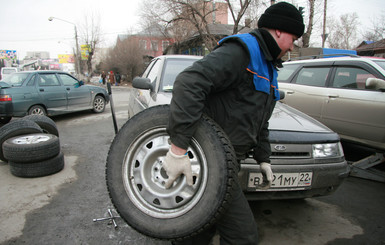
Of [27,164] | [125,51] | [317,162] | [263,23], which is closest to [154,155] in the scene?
[263,23]

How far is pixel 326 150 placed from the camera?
2643mm

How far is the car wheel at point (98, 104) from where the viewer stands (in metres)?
9.85

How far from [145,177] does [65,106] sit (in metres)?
7.97

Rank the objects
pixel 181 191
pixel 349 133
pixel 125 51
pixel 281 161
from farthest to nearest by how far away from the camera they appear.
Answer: pixel 125 51 < pixel 349 133 < pixel 281 161 < pixel 181 191

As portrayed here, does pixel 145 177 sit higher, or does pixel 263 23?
pixel 263 23

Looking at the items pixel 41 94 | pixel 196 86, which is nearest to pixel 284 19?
pixel 196 86

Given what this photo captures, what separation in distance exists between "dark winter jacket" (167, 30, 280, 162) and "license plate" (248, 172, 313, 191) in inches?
33.8

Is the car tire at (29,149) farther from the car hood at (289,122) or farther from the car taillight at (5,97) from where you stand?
the car taillight at (5,97)

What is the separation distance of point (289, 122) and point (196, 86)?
6.00 ft

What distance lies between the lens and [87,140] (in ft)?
19.7

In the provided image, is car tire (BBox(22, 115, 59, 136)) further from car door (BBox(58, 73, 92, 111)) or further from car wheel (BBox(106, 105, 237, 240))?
car door (BBox(58, 73, 92, 111))

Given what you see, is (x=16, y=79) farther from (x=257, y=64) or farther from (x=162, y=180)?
(x=257, y=64)

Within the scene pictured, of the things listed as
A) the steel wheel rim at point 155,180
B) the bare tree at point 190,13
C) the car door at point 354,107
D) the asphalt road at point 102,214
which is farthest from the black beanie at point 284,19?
the bare tree at point 190,13

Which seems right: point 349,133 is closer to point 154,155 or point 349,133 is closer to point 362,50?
point 154,155
